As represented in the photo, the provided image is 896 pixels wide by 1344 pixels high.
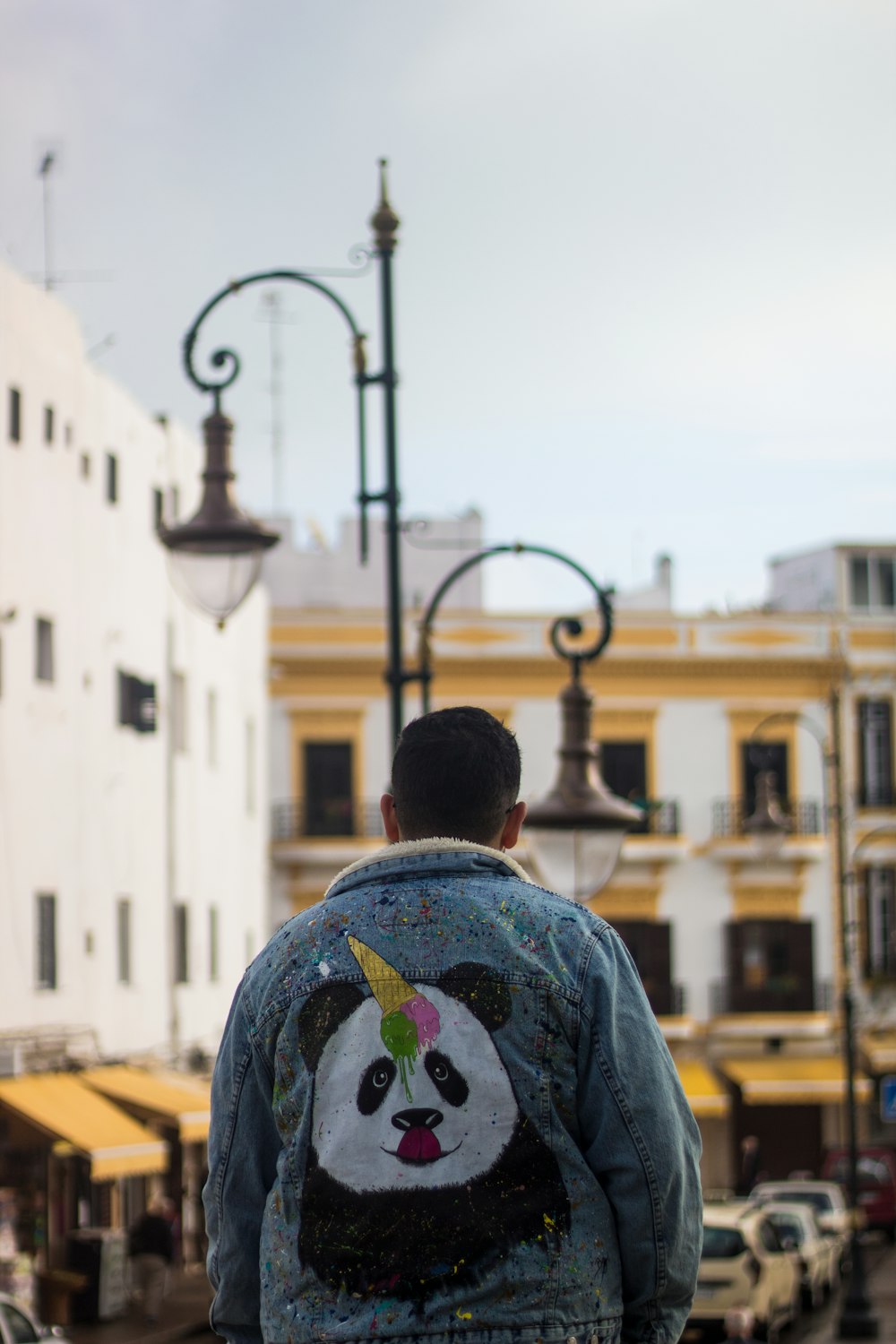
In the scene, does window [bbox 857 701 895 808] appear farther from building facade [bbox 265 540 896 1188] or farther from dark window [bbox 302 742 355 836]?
dark window [bbox 302 742 355 836]

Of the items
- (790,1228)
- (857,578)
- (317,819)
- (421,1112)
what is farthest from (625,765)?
(421,1112)

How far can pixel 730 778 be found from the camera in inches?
1877

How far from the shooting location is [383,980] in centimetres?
343

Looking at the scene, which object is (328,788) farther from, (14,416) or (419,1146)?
(419,1146)

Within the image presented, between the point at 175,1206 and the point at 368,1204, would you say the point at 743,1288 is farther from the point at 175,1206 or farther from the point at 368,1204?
the point at 368,1204

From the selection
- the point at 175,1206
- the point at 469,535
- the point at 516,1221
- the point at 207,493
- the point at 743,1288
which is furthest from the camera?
the point at 469,535

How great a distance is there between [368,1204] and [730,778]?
4483cm

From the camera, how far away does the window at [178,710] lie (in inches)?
1344

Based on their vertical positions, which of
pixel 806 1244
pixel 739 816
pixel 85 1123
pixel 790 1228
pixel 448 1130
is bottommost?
pixel 806 1244

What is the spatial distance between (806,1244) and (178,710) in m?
12.2

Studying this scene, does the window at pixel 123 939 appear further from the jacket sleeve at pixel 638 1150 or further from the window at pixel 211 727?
the jacket sleeve at pixel 638 1150

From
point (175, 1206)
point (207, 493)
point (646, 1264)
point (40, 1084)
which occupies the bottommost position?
point (175, 1206)

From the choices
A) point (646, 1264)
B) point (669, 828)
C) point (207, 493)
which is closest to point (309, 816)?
point (669, 828)

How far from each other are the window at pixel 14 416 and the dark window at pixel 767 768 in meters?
23.5
